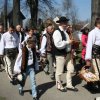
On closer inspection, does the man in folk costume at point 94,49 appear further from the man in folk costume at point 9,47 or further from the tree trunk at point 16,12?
the tree trunk at point 16,12

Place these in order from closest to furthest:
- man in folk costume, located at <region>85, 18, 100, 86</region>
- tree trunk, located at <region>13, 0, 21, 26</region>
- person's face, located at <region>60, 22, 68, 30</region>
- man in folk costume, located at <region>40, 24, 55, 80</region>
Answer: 1. man in folk costume, located at <region>85, 18, 100, 86</region>
2. person's face, located at <region>60, 22, 68, 30</region>
3. man in folk costume, located at <region>40, 24, 55, 80</region>
4. tree trunk, located at <region>13, 0, 21, 26</region>

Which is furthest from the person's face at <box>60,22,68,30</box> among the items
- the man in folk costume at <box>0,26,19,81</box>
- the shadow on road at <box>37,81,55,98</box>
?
the man in folk costume at <box>0,26,19,81</box>

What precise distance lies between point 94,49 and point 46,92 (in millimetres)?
1872

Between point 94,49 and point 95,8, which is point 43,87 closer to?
point 94,49

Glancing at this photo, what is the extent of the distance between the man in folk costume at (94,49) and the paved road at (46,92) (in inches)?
28.6

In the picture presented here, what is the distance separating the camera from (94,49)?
10.7 m

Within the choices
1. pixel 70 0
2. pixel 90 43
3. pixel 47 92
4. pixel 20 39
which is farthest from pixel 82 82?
pixel 70 0

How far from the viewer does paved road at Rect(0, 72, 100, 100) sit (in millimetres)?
10859

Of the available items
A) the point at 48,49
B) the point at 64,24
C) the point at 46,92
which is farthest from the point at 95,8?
the point at 46,92

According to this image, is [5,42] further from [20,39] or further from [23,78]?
[23,78]

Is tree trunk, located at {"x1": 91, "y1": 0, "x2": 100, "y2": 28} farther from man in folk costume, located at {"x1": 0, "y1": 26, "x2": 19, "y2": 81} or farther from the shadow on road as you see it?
the shadow on road

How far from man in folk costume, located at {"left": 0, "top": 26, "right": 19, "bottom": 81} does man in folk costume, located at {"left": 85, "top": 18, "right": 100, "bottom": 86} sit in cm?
366

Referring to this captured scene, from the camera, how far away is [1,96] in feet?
37.9

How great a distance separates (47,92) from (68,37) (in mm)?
1638
